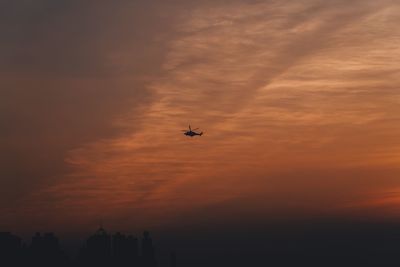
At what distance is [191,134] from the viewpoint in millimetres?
140750
